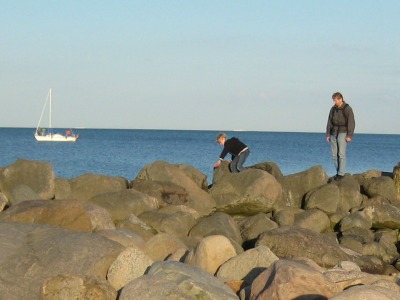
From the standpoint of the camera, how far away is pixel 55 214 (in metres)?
13.0

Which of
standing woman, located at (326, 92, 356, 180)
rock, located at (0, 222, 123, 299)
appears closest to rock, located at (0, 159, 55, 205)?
rock, located at (0, 222, 123, 299)

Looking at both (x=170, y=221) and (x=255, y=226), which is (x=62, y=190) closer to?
(x=170, y=221)

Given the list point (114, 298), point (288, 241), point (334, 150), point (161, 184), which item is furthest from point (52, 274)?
point (334, 150)

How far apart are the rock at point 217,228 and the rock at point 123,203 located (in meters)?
1.17

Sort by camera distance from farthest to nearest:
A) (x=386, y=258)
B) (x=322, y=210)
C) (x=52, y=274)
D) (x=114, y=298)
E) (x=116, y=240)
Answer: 1. (x=322, y=210)
2. (x=386, y=258)
3. (x=116, y=240)
4. (x=52, y=274)
5. (x=114, y=298)

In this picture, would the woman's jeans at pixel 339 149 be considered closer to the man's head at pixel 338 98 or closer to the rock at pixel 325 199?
the man's head at pixel 338 98

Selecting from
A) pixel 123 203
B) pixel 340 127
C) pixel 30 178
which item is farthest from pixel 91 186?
pixel 340 127

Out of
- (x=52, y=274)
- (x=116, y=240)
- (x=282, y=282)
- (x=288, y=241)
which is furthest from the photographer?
(x=288, y=241)

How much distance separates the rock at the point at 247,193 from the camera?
1877 centimetres

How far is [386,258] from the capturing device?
55.5 ft

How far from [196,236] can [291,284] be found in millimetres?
6537

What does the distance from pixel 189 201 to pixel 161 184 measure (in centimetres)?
74

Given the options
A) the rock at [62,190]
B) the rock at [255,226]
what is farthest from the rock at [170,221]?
the rock at [62,190]

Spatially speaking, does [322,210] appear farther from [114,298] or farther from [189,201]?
[114,298]
